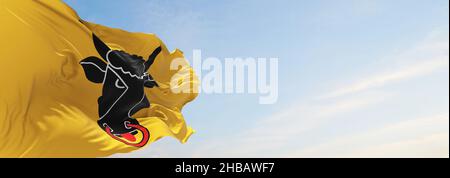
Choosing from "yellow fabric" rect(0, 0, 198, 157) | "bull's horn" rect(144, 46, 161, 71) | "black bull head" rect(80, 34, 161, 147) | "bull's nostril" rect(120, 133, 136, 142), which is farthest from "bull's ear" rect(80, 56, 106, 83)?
A: "bull's horn" rect(144, 46, 161, 71)

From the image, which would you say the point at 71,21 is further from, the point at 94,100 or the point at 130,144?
the point at 130,144

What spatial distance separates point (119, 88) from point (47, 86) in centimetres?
349

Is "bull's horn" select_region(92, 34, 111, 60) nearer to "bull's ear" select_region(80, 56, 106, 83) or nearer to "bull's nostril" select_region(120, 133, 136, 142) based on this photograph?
"bull's ear" select_region(80, 56, 106, 83)

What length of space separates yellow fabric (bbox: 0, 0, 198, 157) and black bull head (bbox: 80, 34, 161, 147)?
341 mm

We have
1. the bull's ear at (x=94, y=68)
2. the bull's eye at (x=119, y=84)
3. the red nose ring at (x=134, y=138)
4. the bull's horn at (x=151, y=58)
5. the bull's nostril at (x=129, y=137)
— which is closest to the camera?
the bull's ear at (x=94, y=68)

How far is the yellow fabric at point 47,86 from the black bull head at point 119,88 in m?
0.34

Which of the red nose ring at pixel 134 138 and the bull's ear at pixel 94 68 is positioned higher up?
the bull's ear at pixel 94 68

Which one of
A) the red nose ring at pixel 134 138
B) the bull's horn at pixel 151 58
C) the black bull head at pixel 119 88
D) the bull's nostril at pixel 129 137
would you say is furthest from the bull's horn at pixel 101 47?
the bull's nostril at pixel 129 137

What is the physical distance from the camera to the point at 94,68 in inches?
530

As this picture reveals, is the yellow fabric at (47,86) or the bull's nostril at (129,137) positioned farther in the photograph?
the bull's nostril at (129,137)

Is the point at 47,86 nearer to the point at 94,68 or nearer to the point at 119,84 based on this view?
the point at 94,68

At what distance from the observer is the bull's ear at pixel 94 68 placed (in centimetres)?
1310

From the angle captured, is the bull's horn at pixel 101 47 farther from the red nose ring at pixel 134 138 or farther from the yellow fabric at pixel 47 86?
the red nose ring at pixel 134 138

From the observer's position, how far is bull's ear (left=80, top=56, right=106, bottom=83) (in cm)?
1310
